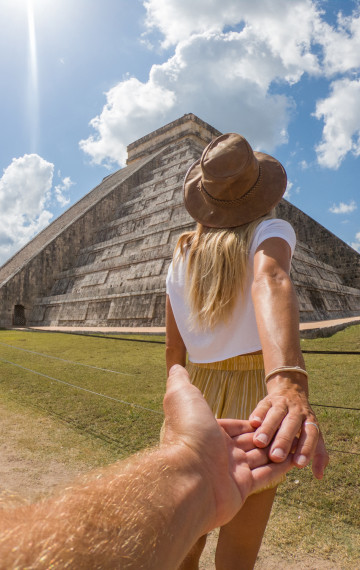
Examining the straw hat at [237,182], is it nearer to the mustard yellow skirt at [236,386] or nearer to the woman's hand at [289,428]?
the mustard yellow skirt at [236,386]

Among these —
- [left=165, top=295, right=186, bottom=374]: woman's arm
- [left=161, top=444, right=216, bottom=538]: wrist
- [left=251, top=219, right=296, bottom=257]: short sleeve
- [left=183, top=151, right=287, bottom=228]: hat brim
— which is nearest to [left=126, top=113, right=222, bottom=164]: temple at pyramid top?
[left=183, top=151, right=287, bottom=228]: hat brim

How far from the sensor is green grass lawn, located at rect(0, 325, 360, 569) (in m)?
1.93

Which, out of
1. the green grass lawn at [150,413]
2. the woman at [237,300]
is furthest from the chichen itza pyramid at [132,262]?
the woman at [237,300]

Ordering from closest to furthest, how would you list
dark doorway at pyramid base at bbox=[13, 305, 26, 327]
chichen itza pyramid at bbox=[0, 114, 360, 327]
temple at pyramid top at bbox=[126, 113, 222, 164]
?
chichen itza pyramid at bbox=[0, 114, 360, 327]
dark doorway at pyramid base at bbox=[13, 305, 26, 327]
temple at pyramid top at bbox=[126, 113, 222, 164]

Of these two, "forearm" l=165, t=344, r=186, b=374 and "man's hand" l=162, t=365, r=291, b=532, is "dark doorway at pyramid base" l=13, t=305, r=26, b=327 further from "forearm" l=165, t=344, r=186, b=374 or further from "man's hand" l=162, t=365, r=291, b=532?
"man's hand" l=162, t=365, r=291, b=532

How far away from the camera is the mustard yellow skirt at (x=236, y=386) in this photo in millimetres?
1338

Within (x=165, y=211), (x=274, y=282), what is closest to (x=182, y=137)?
(x=165, y=211)

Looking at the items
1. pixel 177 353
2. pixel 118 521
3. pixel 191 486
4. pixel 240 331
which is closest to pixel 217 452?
pixel 191 486

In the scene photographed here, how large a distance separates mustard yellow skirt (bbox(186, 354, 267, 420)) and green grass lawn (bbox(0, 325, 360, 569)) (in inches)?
40.3

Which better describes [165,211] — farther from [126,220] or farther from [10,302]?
[10,302]

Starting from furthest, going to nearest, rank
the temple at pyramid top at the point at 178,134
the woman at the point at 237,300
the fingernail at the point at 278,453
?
the temple at pyramid top at the point at 178,134, the woman at the point at 237,300, the fingernail at the point at 278,453

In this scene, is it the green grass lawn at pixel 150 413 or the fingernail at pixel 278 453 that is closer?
the fingernail at pixel 278 453

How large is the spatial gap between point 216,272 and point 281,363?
481 millimetres

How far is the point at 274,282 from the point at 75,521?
2.79 ft
